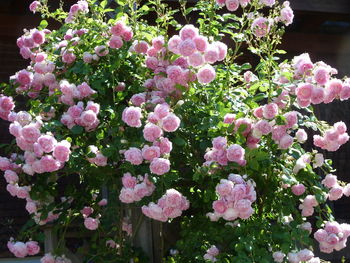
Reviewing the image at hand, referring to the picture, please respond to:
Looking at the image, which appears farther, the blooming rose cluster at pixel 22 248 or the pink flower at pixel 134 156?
the blooming rose cluster at pixel 22 248

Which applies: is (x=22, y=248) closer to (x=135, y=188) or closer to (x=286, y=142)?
(x=135, y=188)

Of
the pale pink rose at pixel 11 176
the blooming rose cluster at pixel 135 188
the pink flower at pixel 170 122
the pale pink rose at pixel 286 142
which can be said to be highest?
the pink flower at pixel 170 122

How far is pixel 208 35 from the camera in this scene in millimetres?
3896

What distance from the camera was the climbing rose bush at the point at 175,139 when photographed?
11.3 ft

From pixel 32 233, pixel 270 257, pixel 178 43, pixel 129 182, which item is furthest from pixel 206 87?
pixel 32 233

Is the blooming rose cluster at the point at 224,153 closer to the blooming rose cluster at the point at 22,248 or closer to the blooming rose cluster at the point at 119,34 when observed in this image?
the blooming rose cluster at the point at 119,34

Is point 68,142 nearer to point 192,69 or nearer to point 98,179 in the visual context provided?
point 98,179

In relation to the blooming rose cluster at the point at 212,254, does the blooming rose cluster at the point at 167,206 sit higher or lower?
higher

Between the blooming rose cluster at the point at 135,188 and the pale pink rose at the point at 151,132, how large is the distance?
0.25 m

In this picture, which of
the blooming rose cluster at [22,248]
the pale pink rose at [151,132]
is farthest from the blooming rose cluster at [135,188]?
the blooming rose cluster at [22,248]

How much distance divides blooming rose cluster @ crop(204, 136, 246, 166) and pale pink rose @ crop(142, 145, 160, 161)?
260mm

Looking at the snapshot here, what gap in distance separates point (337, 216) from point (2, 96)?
142 inches

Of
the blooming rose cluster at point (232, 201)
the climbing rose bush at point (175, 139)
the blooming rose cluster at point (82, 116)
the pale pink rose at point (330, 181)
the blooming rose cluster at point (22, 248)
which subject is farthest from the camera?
the blooming rose cluster at point (22, 248)

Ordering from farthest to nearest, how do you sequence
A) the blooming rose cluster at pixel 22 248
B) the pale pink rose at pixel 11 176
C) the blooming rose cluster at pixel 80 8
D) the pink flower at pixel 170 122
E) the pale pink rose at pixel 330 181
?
the blooming rose cluster at pixel 80 8, the blooming rose cluster at pixel 22 248, the pale pink rose at pixel 11 176, the pale pink rose at pixel 330 181, the pink flower at pixel 170 122
